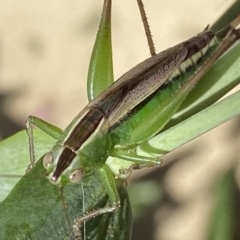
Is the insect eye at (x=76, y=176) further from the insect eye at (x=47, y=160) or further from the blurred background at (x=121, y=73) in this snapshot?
the blurred background at (x=121, y=73)

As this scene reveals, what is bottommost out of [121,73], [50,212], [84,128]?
[50,212]

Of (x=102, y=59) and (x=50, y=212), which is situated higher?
(x=102, y=59)

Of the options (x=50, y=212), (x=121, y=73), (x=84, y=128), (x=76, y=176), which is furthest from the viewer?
(x=121, y=73)

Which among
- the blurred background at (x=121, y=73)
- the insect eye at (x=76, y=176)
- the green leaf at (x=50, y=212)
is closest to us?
the green leaf at (x=50, y=212)

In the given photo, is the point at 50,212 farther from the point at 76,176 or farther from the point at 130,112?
the point at 130,112

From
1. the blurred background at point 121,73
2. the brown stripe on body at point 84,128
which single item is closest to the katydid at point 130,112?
the brown stripe on body at point 84,128

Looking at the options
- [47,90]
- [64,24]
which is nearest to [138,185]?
[47,90]

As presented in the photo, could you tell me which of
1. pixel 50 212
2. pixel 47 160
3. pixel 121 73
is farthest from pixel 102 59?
pixel 121 73
